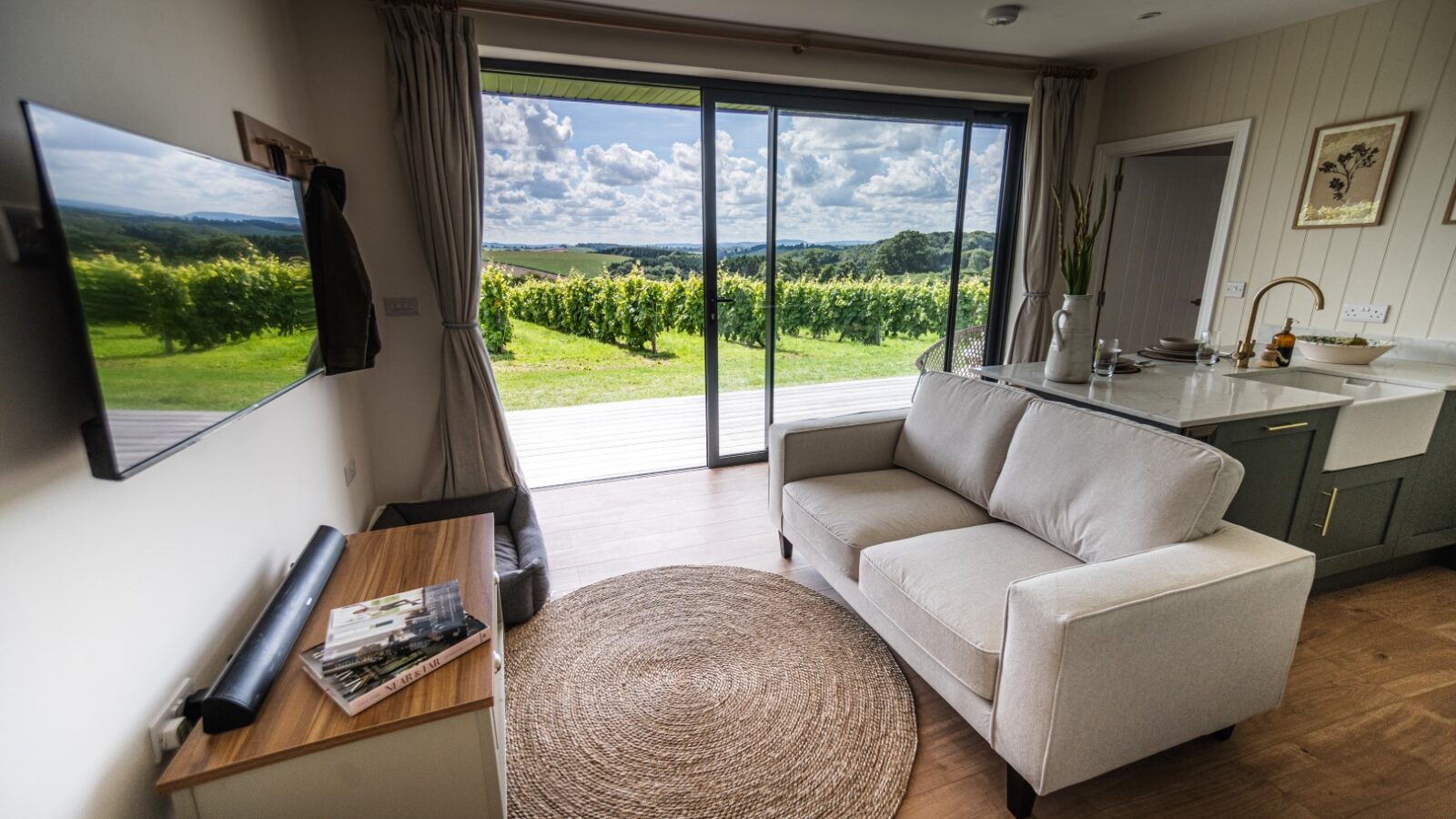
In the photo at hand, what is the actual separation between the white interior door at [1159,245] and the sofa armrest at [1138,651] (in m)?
3.49

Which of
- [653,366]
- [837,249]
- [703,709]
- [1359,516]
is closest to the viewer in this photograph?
[703,709]

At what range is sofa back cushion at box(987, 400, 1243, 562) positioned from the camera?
1551mm

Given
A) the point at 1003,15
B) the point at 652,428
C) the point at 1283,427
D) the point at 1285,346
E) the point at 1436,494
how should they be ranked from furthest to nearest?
the point at 652,428
the point at 1003,15
the point at 1285,346
the point at 1436,494
the point at 1283,427

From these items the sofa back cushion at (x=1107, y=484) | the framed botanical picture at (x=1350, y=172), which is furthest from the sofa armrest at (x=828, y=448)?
the framed botanical picture at (x=1350, y=172)

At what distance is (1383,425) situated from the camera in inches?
84.5

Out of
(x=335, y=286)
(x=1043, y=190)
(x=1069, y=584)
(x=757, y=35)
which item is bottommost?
(x=1069, y=584)

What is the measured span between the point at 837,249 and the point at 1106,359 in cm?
178

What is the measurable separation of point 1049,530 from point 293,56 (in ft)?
11.2

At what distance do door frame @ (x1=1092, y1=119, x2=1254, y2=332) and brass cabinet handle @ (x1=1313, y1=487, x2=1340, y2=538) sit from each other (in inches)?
63.9

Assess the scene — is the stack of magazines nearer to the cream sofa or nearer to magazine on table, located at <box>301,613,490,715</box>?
magazine on table, located at <box>301,613,490,715</box>

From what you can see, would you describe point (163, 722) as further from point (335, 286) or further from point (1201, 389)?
point (1201, 389)

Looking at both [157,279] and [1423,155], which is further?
[1423,155]

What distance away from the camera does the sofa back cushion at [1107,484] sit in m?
1.55

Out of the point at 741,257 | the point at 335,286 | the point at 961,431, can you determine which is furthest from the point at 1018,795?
the point at 741,257
